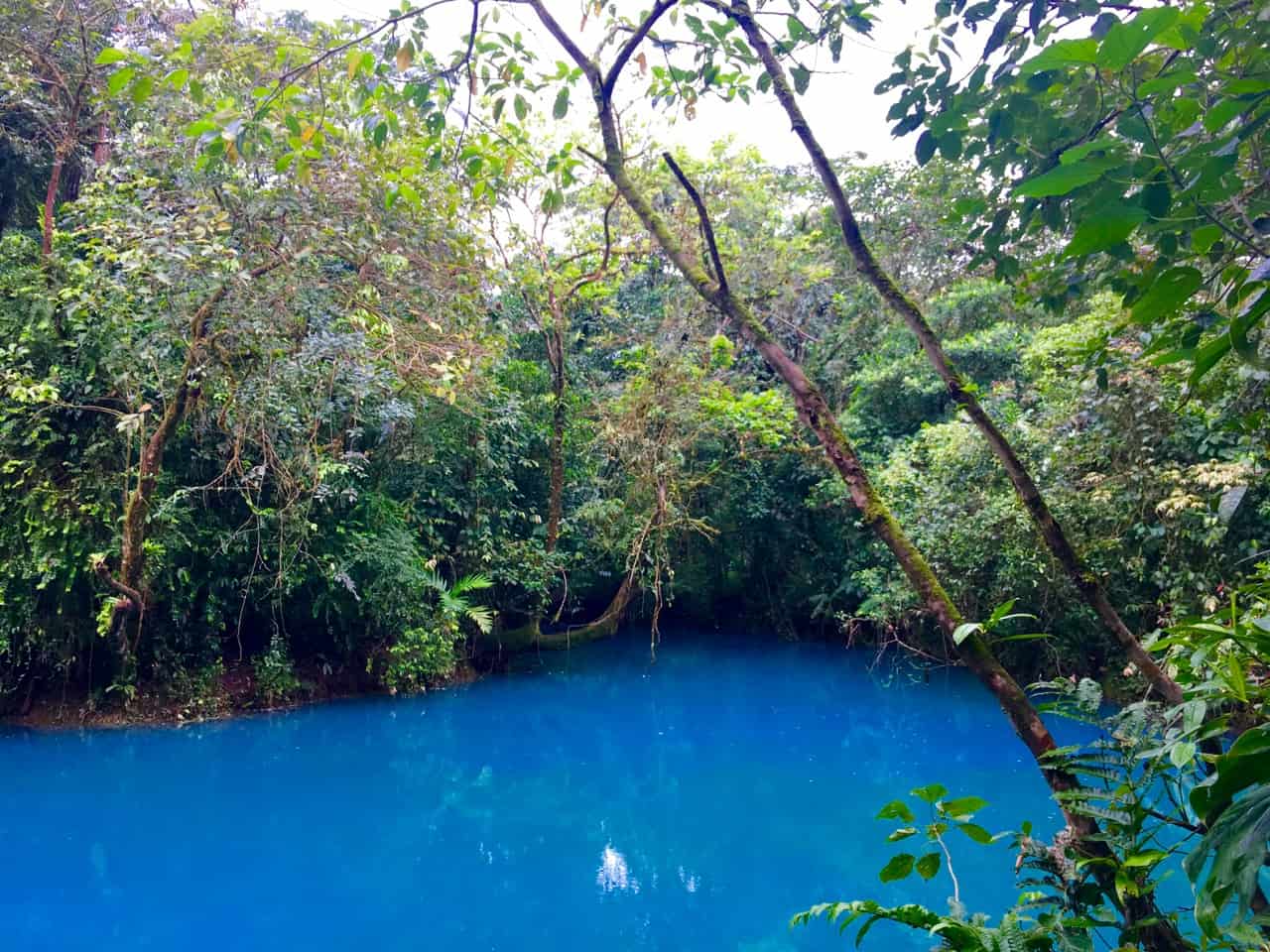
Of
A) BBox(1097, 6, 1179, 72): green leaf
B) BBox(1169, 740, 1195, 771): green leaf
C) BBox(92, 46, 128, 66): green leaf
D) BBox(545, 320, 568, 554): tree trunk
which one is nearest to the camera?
BBox(1097, 6, 1179, 72): green leaf

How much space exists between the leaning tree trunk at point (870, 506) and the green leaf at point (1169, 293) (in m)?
0.42

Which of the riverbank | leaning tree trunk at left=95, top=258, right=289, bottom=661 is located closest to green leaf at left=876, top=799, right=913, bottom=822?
leaning tree trunk at left=95, top=258, right=289, bottom=661

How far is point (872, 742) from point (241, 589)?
488 cm

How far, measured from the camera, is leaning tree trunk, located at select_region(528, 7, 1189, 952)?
3.58 feet

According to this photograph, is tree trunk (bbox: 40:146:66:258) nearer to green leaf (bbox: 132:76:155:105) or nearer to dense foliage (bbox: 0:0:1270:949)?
dense foliage (bbox: 0:0:1270:949)

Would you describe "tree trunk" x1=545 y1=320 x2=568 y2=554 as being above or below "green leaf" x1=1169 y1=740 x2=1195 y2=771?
above

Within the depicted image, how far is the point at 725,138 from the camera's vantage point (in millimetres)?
8039

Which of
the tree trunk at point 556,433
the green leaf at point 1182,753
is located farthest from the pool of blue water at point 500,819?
the green leaf at point 1182,753

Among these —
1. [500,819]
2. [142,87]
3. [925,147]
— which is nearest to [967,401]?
[925,147]

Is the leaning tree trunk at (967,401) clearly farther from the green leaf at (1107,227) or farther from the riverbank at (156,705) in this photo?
the riverbank at (156,705)

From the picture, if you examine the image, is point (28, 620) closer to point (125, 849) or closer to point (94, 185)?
point (125, 849)

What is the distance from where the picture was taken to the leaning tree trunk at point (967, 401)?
3.93 feet

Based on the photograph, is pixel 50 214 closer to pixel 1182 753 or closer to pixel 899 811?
pixel 899 811

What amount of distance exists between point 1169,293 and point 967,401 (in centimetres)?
48
